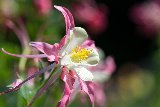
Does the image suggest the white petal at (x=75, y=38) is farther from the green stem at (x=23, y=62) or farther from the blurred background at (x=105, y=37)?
the green stem at (x=23, y=62)

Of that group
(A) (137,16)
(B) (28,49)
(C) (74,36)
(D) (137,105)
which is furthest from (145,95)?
(C) (74,36)

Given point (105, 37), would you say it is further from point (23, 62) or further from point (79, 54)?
point (79, 54)

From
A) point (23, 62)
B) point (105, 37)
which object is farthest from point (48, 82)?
point (105, 37)

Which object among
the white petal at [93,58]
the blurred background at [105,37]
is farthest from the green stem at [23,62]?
the white petal at [93,58]

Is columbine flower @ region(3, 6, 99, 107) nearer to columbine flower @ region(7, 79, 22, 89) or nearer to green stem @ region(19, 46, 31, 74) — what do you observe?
columbine flower @ region(7, 79, 22, 89)

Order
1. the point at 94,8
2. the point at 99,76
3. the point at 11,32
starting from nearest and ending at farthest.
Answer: the point at 99,76, the point at 11,32, the point at 94,8

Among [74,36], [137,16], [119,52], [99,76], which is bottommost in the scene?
[119,52]

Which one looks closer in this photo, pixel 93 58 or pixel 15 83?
pixel 15 83

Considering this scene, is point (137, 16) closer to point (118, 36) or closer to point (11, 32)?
point (11, 32)
